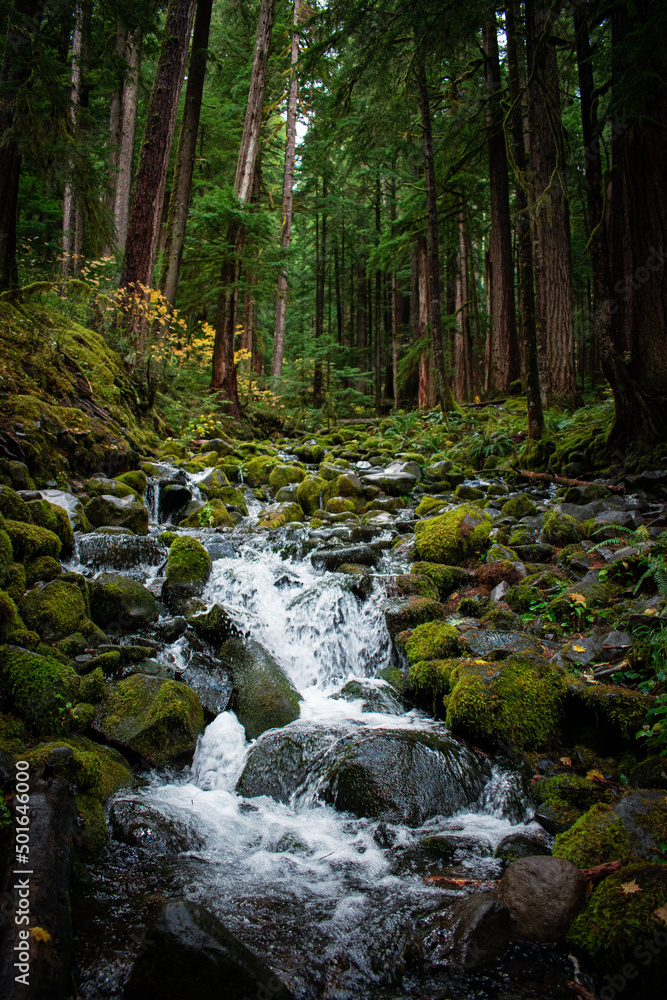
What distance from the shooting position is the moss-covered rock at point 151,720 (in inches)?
146

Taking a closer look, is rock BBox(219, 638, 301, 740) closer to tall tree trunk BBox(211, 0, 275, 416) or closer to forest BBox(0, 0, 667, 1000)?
forest BBox(0, 0, 667, 1000)

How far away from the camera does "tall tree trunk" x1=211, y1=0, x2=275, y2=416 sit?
13555 millimetres

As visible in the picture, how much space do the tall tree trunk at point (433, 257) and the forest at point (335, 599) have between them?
8cm

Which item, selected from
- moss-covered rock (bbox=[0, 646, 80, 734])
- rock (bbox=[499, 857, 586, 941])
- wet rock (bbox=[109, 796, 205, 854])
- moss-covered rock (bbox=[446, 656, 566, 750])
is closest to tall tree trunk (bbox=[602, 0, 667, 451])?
moss-covered rock (bbox=[446, 656, 566, 750])

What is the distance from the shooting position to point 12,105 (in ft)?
26.9

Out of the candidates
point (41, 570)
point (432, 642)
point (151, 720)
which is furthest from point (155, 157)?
point (151, 720)

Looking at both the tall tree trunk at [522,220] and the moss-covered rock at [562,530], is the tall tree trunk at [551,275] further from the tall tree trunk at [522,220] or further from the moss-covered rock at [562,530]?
the moss-covered rock at [562,530]

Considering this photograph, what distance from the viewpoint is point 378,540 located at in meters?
7.81

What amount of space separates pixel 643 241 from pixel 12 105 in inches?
379

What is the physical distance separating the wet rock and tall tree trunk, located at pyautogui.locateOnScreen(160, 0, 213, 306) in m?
11.8

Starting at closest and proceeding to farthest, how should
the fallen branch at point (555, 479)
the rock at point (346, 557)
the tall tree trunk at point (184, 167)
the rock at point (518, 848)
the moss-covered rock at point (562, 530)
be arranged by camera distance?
the rock at point (518, 848), the moss-covered rock at point (562, 530), the rock at point (346, 557), the fallen branch at point (555, 479), the tall tree trunk at point (184, 167)

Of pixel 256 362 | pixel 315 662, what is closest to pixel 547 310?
pixel 315 662

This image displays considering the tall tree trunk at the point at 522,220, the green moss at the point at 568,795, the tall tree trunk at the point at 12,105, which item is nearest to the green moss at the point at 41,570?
the green moss at the point at 568,795

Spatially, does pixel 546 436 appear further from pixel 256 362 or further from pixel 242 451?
pixel 256 362
